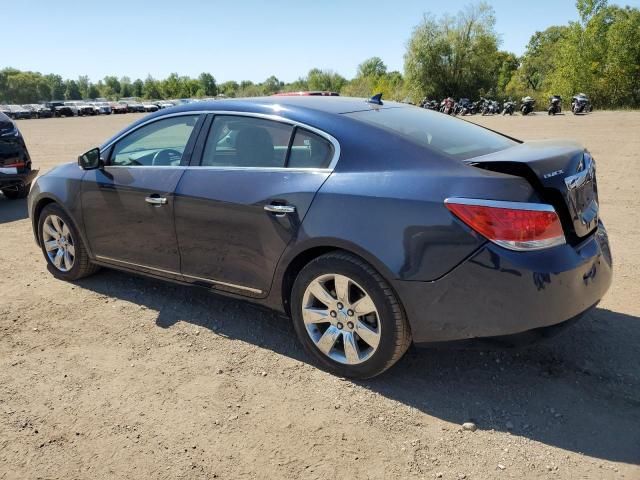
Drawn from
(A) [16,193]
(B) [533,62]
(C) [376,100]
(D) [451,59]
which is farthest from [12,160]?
(B) [533,62]

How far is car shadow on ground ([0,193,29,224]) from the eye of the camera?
7618 mm

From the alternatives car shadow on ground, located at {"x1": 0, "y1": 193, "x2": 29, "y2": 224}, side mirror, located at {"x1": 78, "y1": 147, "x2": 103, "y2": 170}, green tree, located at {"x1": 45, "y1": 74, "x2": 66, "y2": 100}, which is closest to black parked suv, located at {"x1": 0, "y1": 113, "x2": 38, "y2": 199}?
car shadow on ground, located at {"x1": 0, "y1": 193, "x2": 29, "y2": 224}

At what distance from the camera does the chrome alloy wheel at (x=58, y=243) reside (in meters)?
4.75

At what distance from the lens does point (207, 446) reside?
2658 millimetres

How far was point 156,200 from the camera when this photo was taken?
3869 millimetres

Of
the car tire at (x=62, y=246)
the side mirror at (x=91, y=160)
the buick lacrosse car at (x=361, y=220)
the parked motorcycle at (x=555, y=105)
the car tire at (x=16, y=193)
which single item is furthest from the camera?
the parked motorcycle at (x=555, y=105)

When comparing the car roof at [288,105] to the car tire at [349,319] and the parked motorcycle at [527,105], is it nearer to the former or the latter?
the car tire at [349,319]

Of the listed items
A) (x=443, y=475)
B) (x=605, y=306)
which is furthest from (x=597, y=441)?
(x=605, y=306)

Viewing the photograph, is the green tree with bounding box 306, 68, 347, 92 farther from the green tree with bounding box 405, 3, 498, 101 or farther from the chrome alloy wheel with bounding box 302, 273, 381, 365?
the chrome alloy wheel with bounding box 302, 273, 381, 365

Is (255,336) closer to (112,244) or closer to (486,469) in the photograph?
(112,244)

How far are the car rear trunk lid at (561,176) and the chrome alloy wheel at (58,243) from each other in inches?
143

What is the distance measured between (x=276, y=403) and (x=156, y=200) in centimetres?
178

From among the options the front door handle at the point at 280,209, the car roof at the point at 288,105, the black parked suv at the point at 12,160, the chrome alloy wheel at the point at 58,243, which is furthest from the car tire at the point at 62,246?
the black parked suv at the point at 12,160

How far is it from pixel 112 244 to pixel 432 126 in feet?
8.91
